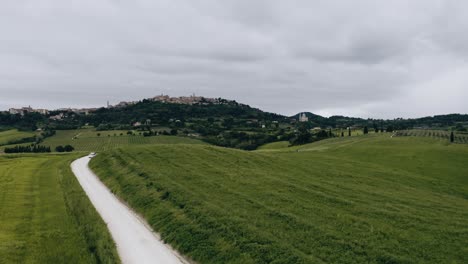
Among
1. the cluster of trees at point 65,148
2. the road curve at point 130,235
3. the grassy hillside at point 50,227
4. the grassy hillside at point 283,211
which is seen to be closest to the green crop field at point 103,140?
the cluster of trees at point 65,148

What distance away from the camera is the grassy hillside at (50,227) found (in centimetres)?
1878

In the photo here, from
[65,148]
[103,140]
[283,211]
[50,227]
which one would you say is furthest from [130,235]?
[103,140]

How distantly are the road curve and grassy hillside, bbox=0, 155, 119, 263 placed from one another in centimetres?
64

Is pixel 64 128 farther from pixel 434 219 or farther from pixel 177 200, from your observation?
pixel 434 219

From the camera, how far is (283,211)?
23.9 metres

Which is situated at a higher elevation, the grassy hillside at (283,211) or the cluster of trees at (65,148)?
the grassy hillside at (283,211)

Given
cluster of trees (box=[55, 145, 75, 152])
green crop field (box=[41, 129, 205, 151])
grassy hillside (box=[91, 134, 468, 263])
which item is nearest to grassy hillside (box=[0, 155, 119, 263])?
grassy hillside (box=[91, 134, 468, 263])

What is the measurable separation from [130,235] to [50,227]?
6015 mm

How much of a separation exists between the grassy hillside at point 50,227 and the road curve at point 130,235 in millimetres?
637

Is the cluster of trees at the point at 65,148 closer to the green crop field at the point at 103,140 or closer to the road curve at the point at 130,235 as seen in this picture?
the green crop field at the point at 103,140

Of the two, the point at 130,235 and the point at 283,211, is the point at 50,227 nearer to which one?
the point at 130,235

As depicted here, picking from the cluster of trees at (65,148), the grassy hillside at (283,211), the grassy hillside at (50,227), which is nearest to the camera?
the grassy hillside at (283,211)

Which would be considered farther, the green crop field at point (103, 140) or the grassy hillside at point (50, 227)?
the green crop field at point (103, 140)

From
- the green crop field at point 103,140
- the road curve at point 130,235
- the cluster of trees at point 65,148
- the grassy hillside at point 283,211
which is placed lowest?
the cluster of trees at point 65,148
